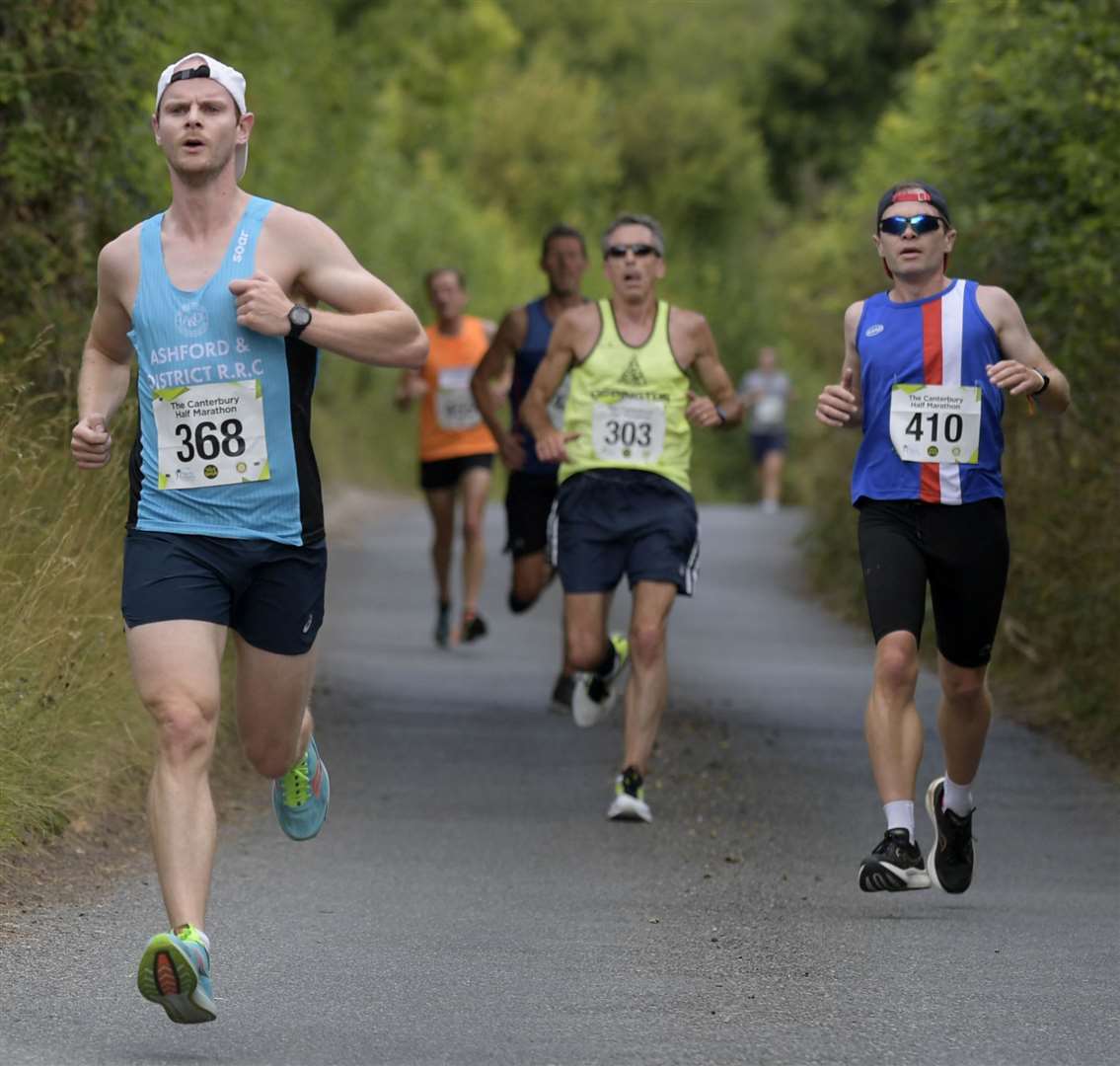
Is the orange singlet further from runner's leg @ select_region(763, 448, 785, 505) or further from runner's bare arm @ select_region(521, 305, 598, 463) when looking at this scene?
runner's leg @ select_region(763, 448, 785, 505)

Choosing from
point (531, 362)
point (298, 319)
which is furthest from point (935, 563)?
point (531, 362)

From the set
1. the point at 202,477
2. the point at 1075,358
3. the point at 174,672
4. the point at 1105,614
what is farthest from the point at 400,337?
the point at 1075,358

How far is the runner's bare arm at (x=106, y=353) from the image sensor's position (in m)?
6.30

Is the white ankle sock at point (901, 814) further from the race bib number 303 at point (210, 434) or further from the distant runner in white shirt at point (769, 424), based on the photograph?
the distant runner in white shirt at point (769, 424)

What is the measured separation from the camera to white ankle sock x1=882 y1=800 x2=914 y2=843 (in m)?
7.60

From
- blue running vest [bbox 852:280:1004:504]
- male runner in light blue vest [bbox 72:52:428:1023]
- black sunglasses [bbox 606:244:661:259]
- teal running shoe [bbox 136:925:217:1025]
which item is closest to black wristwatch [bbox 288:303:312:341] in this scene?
male runner in light blue vest [bbox 72:52:428:1023]

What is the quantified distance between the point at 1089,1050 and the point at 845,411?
8.36ft

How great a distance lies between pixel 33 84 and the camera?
415 inches

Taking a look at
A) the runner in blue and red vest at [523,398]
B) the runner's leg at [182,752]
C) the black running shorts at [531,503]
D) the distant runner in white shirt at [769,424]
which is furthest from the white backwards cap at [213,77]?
the distant runner in white shirt at [769,424]

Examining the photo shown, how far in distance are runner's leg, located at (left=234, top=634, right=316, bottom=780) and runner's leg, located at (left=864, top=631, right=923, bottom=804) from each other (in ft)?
6.06

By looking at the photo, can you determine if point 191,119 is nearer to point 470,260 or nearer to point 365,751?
point 365,751

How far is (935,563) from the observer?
7895 mm

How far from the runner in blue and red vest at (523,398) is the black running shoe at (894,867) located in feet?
15.7

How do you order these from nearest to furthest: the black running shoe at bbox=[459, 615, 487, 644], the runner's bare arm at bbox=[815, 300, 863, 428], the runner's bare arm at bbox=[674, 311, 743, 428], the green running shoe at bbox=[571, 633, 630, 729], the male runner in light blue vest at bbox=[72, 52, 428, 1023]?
the male runner in light blue vest at bbox=[72, 52, 428, 1023] < the runner's bare arm at bbox=[815, 300, 863, 428] < the runner's bare arm at bbox=[674, 311, 743, 428] < the green running shoe at bbox=[571, 633, 630, 729] < the black running shoe at bbox=[459, 615, 487, 644]
